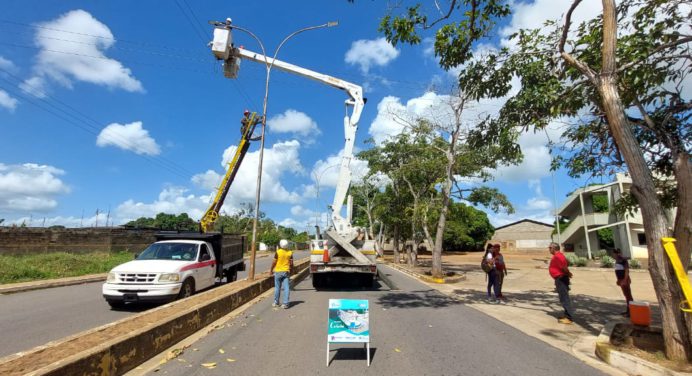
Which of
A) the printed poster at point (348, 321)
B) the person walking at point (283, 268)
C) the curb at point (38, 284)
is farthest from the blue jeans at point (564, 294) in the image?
the curb at point (38, 284)

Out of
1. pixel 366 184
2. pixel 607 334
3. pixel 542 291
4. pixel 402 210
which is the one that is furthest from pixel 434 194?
pixel 607 334

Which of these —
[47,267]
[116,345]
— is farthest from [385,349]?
[47,267]

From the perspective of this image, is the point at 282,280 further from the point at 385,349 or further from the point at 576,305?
the point at 576,305

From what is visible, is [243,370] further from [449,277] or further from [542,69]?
[449,277]

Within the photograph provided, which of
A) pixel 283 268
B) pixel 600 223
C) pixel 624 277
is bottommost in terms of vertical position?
pixel 624 277

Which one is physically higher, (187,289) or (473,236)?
(473,236)

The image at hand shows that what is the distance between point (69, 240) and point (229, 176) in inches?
558

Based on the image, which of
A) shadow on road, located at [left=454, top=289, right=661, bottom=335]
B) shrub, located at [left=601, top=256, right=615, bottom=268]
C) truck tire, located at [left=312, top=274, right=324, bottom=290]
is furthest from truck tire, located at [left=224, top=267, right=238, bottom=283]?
shrub, located at [left=601, top=256, right=615, bottom=268]

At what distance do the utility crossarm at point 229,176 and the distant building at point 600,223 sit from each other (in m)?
25.4

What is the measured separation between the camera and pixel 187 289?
35.8 ft

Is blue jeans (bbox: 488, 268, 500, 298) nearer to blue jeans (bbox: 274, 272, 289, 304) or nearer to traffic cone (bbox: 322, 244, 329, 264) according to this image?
traffic cone (bbox: 322, 244, 329, 264)

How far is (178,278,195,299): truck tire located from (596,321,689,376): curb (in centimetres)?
913

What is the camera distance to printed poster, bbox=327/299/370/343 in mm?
6039

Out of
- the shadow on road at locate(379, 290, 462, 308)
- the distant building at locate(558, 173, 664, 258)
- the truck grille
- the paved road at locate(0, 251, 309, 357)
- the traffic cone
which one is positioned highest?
the distant building at locate(558, 173, 664, 258)
